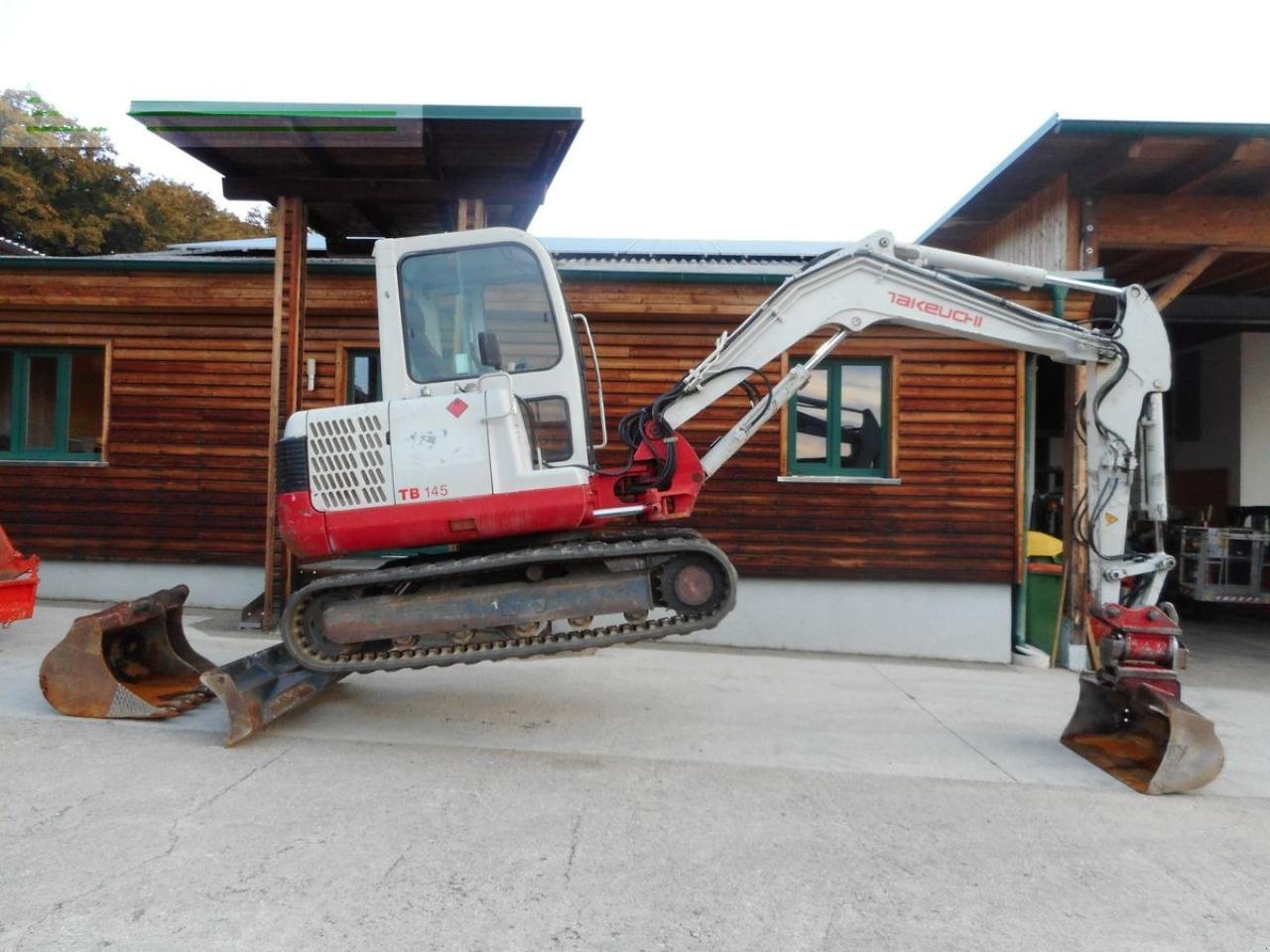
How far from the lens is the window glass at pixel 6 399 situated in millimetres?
9234

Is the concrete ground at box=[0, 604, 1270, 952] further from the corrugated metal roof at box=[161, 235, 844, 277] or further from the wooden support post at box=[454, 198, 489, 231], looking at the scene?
the corrugated metal roof at box=[161, 235, 844, 277]

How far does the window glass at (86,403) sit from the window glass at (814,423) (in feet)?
24.1

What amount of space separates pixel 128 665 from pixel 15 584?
1.58 meters

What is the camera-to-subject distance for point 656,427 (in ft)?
17.8

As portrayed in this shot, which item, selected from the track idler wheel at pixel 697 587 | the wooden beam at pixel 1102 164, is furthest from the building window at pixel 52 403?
the wooden beam at pixel 1102 164

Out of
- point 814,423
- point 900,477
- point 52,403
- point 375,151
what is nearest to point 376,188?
point 375,151

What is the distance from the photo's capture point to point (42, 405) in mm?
9320

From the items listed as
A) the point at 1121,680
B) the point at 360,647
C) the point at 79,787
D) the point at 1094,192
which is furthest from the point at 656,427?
the point at 1094,192

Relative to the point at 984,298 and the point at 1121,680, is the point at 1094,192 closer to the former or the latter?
the point at 984,298

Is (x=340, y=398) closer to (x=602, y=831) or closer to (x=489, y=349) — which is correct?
(x=489, y=349)

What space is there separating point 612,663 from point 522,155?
4.49 metres

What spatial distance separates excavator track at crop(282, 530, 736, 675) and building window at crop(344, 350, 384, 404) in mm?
4379

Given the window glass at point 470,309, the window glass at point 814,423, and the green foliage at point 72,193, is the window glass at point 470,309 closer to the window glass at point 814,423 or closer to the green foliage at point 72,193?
the window glass at point 814,423

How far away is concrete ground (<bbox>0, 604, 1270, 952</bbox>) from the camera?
312cm
